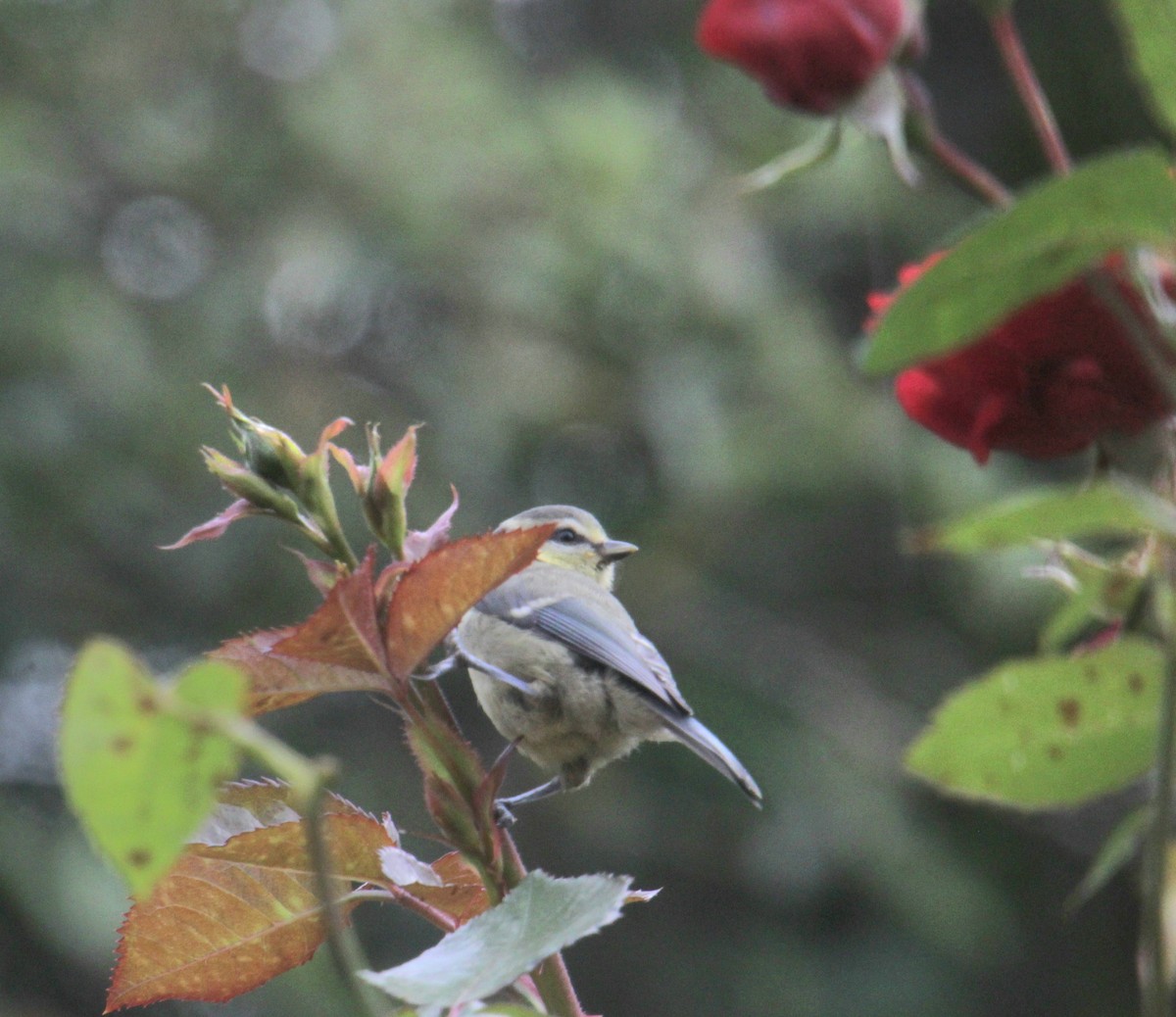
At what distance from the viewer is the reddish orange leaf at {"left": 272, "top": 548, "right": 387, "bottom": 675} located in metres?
0.72

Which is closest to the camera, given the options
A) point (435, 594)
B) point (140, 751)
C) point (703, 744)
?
point (140, 751)

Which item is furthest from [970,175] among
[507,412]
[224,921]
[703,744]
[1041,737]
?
[507,412]

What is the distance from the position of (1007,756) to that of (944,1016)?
4.89 metres

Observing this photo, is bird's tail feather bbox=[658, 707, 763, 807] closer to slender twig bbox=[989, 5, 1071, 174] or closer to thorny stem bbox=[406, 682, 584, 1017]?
thorny stem bbox=[406, 682, 584, 1017]

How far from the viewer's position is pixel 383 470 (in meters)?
0.81

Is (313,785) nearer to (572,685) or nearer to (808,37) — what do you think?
(808,37)

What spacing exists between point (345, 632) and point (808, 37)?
1.14 ft

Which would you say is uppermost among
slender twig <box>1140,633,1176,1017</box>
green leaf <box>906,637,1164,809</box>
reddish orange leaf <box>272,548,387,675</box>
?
slender twig <box>1140,633,1176,1017</box>

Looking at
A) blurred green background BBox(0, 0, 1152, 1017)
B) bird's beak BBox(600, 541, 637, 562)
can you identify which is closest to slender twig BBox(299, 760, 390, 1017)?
bird's beak BBox(600, 541, 637, 562)

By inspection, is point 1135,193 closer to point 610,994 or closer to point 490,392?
point 490,392

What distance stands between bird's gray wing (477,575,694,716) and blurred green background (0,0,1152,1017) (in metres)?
2.60

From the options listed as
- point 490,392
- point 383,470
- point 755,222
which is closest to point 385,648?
point 383,470

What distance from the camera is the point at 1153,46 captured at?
587 mm

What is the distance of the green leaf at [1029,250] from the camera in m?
0.51
